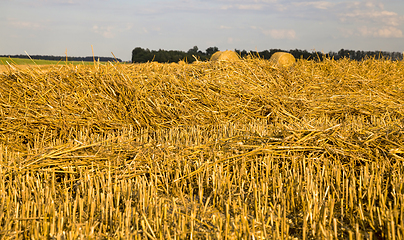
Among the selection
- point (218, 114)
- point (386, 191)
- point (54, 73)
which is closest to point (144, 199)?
point (386, 191)

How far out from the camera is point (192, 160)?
3.05 meters

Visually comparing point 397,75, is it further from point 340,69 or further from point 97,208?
point 97,208

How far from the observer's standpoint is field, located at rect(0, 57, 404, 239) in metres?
2.05

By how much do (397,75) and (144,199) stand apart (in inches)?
335

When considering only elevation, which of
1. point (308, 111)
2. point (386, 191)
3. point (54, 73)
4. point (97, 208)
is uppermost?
point (54, 73)

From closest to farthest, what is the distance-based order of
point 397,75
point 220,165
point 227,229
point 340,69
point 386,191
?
point 227,229 → point 386,191 → point 220,165 → point 340,69 → point 397,75

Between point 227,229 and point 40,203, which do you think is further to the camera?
point 40,203

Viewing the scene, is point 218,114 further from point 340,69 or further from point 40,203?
point 340,69

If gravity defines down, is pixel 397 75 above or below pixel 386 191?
above

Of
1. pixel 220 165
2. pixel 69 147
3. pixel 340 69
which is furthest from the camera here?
pixel 340 69

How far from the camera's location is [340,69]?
24.7ft

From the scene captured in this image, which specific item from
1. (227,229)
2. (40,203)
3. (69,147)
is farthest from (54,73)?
(227,229)

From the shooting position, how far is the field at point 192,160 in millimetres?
2049

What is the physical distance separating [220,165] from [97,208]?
3.54 feet
